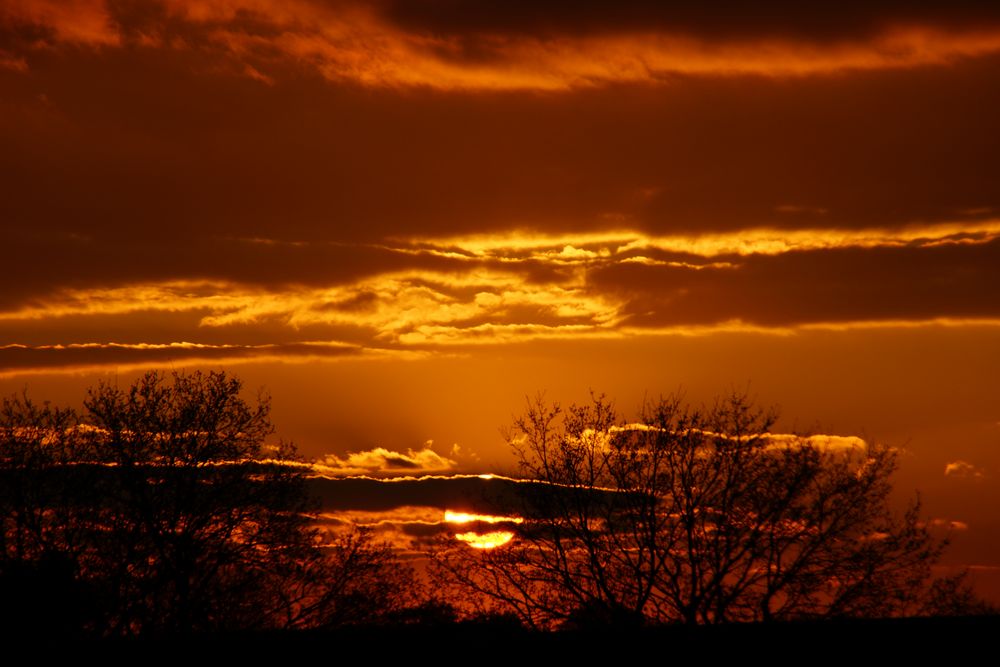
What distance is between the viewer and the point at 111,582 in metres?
33.8

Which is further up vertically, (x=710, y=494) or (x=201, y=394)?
(x=201, y=394)

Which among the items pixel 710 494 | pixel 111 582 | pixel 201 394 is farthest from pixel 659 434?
pixel 111 582

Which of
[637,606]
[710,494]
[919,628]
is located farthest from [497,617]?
[919,628]

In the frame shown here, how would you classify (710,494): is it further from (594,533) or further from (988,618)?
(988,618)

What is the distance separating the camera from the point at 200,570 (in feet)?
115

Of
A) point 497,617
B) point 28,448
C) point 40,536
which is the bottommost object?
point 497,617

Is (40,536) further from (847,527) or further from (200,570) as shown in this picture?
(847,527)

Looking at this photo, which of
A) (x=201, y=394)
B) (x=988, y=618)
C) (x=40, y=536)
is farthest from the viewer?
(x=201, y=394)

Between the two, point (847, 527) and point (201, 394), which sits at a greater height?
point (201, 394)

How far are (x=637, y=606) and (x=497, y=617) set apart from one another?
4.44 meters

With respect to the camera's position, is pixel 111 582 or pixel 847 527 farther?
pixel 847 527

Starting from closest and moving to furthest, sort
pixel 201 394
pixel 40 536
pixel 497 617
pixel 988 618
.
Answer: pixel 988 618 < pixel 497 617 < pixel 40 536 < pixel 201 394

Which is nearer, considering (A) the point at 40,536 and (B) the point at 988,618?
(B) the point at 988,618

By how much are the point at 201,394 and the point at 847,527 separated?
2134 cm
